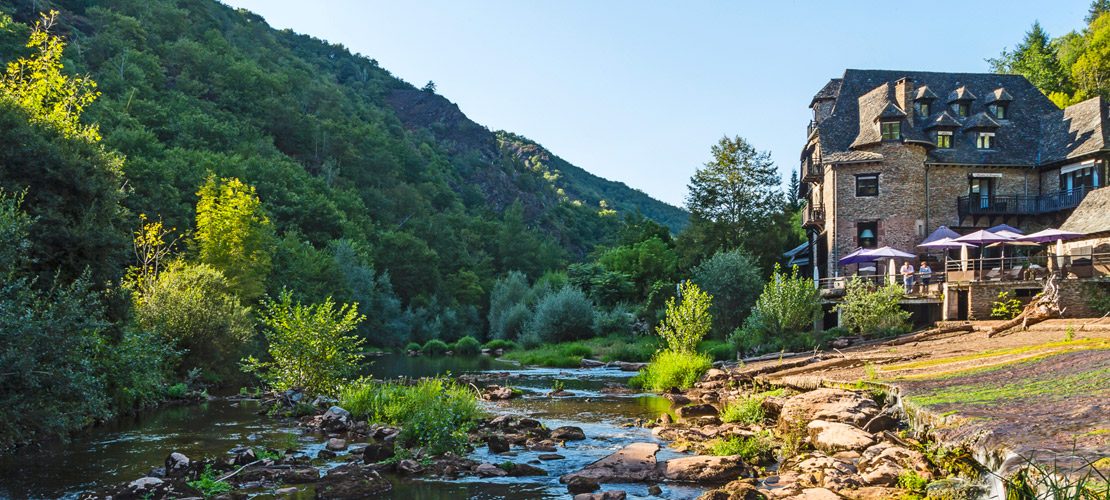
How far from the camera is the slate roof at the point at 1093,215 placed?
113ft

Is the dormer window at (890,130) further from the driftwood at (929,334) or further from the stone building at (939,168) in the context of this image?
the driftwood at (929,334)

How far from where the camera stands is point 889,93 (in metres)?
48.2

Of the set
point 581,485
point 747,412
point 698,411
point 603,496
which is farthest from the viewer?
point 698,411

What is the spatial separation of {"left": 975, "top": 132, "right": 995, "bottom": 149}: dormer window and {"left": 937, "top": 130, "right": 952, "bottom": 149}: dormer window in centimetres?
169

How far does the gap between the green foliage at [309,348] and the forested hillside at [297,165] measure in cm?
507

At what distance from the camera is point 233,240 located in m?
45.2

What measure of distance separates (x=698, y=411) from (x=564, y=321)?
37504 mm

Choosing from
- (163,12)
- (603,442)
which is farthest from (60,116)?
(163,12)

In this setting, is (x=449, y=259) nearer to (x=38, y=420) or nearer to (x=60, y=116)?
(x=60, y=116)

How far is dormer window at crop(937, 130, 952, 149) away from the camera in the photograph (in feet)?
153

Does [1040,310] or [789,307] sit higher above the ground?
[1040,310]

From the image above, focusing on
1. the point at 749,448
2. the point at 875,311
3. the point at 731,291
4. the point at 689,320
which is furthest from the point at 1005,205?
the point at 749,448

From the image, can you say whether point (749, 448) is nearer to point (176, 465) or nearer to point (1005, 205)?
point (176, 465)

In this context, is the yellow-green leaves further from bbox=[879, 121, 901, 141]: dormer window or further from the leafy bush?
the leafy bush
